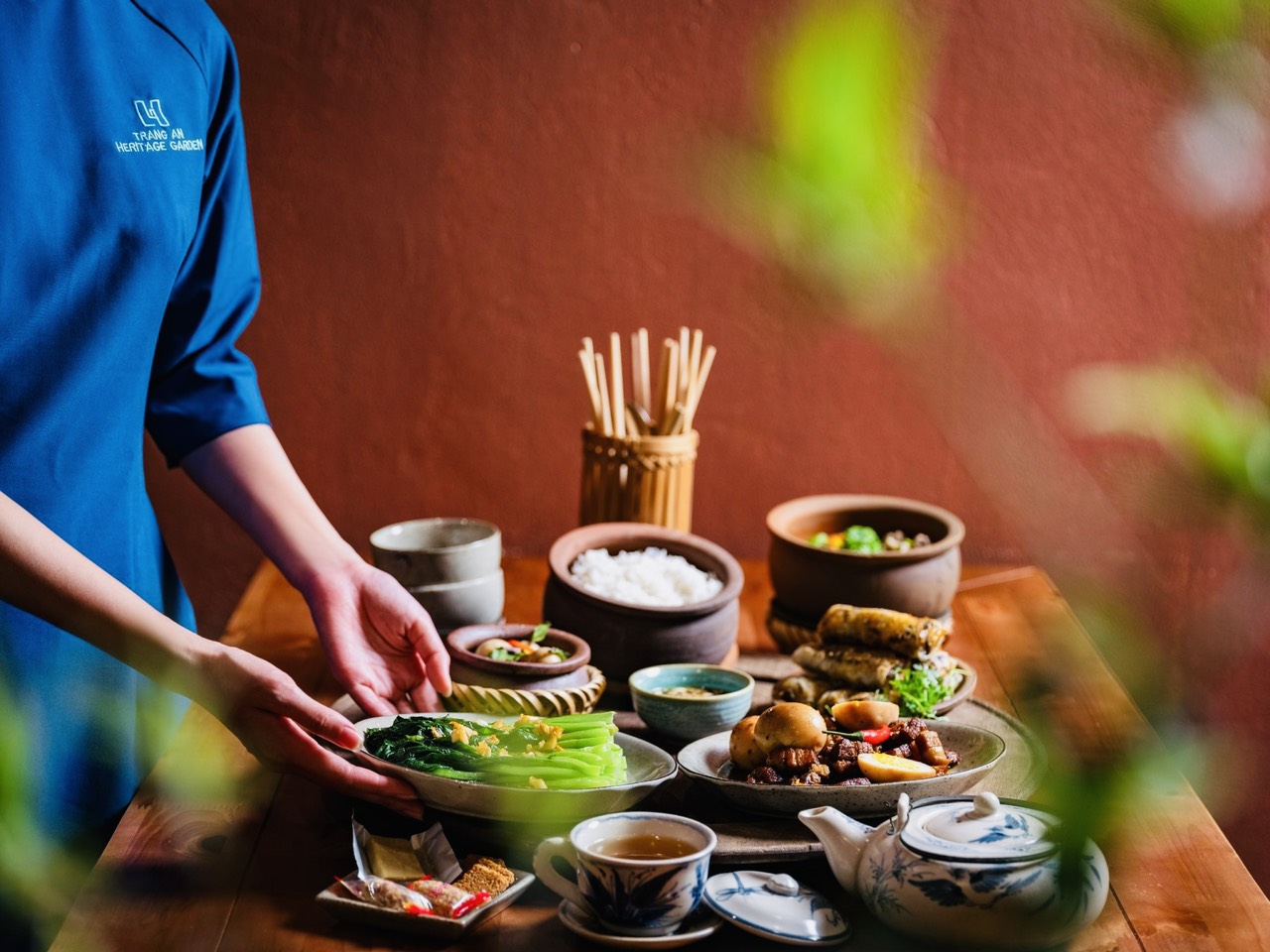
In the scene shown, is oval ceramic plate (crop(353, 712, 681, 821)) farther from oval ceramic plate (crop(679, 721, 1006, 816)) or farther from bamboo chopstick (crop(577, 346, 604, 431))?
bamboo chopstick (crop(577, 346, 604, 431))

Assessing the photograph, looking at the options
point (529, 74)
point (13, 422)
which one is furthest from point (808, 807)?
point (529, 74)

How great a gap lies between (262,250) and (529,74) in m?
0.65

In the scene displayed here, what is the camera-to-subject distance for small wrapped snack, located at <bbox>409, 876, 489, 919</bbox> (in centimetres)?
104

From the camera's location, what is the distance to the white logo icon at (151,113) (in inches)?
59.1

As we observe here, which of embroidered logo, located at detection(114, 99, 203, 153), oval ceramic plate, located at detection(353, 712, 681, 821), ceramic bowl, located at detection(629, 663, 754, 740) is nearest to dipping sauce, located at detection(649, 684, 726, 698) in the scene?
ceramic bowl, located at detection(629, 663, 754, 740)

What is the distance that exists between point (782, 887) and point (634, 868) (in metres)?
0.16

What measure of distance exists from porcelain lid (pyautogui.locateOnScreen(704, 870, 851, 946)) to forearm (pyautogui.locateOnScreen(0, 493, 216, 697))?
0.53m

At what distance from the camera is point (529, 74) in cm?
247

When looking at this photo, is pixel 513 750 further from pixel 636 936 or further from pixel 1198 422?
pixel 1198 422

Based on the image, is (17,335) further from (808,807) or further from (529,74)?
(529,74)

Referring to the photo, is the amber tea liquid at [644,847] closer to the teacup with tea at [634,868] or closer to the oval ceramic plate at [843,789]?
the teacup with tea at [634,868]

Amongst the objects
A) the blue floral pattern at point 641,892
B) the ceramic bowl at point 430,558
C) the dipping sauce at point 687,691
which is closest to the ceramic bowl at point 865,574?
the dipping sauce at point 687,691

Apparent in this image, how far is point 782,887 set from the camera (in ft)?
3.51

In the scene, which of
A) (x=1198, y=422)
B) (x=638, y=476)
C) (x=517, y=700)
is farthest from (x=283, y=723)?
(x=1198, y=422)
